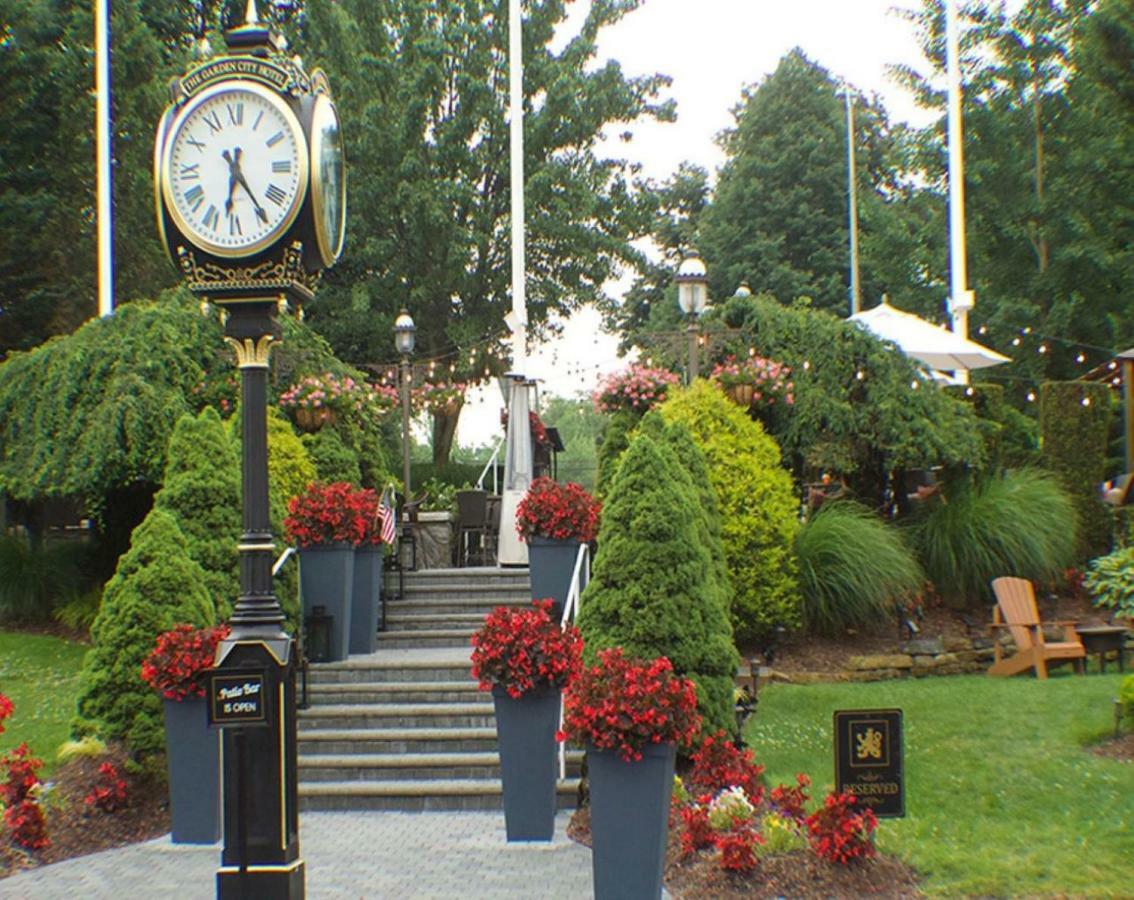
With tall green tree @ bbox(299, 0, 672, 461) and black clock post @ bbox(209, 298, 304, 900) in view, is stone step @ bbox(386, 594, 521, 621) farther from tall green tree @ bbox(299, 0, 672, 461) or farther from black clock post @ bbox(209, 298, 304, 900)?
tall green tree @ bbox(299, 0, 672, 461)

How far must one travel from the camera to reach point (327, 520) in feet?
36.9

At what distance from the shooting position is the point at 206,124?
5.87 m

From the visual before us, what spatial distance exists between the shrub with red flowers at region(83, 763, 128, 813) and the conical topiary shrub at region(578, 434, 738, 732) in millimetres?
3213

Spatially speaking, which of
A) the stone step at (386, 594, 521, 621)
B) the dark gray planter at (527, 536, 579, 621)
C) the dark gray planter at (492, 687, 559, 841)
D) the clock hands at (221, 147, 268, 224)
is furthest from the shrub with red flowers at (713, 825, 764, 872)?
the stone step at (386, 594, 521, 621)

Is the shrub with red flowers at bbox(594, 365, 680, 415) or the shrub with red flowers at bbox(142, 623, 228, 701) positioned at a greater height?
the shrub with red flowers at bbox(594, 365, 680, 415)

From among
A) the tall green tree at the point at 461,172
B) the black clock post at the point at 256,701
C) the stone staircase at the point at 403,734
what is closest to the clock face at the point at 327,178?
the black clock post at the point at 256,701

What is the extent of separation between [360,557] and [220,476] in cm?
181

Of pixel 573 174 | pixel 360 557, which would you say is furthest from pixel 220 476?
pixel 573 174

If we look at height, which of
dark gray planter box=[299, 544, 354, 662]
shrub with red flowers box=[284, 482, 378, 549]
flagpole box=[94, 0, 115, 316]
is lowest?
dark gray planter box=[299, 544, 354, 662]

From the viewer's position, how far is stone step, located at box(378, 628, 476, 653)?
12.3 meters

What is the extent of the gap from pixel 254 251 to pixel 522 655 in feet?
10.7

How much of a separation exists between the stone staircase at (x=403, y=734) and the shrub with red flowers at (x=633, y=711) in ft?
8.47

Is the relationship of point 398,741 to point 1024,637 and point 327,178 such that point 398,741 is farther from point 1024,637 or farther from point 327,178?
point 1024,637

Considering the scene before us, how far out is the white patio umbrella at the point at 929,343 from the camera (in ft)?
56.8
